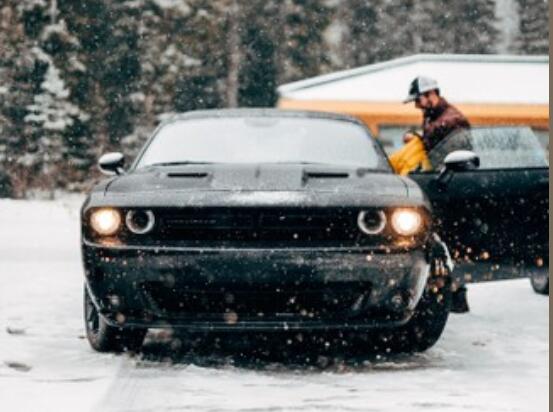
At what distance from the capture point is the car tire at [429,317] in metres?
6.58

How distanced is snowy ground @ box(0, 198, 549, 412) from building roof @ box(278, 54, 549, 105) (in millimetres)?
14622

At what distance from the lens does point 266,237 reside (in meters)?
6.07

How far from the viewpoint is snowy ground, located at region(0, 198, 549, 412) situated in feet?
17.5

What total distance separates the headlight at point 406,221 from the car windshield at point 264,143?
1.00m

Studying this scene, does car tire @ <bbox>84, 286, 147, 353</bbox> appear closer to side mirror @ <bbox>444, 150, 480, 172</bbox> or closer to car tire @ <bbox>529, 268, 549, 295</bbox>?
side mirror @ <bbox>444, 150, 480, 172</bbox>

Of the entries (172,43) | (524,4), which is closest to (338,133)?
(172,43)

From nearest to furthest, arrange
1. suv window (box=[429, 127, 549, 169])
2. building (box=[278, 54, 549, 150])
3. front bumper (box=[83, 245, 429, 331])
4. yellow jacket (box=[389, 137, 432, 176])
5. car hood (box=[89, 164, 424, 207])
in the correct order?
front bumper (box=[83, 245, 429, 331]) < car hood (box=[89, 164, 424, 207]) < yellow jacket (box=[389, 137, 432, 176]) < suv window (box=[429, 127, 549, 169]) < building (box=[278, 54, 549, 150])

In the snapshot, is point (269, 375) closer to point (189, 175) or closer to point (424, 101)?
point (189, 175)

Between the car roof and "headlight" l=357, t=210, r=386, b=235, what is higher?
the car roof

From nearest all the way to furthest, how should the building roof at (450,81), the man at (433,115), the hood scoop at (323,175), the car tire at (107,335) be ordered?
the hood scoop at (323,175) → the car tire at (107,335) → the man at (433,115) → the building roof at (450,81)

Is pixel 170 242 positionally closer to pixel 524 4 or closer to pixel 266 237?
pixel 266 237

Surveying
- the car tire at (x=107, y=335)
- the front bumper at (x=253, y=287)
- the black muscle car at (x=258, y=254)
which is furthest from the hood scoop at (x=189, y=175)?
the car tire at (x=107, y=335)

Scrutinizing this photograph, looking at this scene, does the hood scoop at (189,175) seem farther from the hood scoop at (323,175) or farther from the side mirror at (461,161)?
the side mirror at (461,161)

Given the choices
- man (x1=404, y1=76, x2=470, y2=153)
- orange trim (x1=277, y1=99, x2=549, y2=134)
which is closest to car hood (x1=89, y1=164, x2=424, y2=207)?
man (x1=404, y1=76, x2=470, y2=153)
